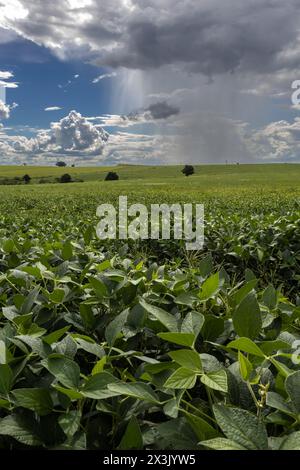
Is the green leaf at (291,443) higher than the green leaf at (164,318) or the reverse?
the reverse

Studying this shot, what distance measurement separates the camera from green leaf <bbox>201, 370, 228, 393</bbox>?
0.95m

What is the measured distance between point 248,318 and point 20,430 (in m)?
0.67

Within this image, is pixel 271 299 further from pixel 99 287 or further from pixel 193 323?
pixel 99 287

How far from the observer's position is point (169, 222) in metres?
7.52

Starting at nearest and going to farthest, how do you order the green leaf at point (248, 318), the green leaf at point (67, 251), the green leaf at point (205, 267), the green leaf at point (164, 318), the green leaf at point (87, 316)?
1. the green leaf at point (248, 318)
2. the green leaf at point (164, 318)
3. the green leaf at point (87, 316)
4. the green leaf at point (205, 267)
5. the green leaf at point (67, 251)

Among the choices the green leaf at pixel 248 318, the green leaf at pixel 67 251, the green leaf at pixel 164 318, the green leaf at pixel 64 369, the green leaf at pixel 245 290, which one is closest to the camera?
the green leaf at pixel 64 369

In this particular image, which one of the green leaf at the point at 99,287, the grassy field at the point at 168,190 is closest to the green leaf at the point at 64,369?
the green leaf at the point at 99,287

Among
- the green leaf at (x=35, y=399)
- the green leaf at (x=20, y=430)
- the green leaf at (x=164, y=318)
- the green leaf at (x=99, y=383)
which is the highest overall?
the green leaf at (x=164, y=318)

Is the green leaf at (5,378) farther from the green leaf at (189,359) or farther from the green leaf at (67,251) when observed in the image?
the green leaf at (67,251)

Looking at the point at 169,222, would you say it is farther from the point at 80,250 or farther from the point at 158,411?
the point at 158,411

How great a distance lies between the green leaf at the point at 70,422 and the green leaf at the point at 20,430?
0.28 feet

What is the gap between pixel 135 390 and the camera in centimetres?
99

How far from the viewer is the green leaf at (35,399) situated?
3.37ft
